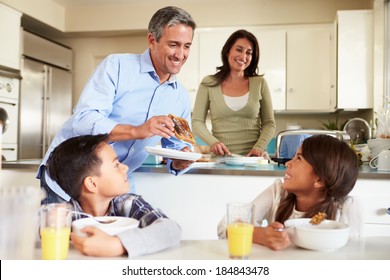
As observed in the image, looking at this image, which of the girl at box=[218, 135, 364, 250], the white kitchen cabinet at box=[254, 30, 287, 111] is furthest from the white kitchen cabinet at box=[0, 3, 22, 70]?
the girl at box=[218, 135, 364, 250]

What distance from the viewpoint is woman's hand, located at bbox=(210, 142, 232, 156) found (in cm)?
115

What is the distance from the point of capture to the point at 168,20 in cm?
80

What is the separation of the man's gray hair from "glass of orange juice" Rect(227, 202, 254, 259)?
43 cm

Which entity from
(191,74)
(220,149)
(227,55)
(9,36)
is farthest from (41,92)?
(220,149)

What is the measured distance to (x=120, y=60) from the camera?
89cm

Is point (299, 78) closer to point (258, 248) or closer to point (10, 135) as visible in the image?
point (10, 135)

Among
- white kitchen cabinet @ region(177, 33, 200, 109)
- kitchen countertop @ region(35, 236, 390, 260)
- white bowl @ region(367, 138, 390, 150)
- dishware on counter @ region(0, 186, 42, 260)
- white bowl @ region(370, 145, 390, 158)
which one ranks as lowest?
kitchen countertop @ region(35, 236, 390, 260)

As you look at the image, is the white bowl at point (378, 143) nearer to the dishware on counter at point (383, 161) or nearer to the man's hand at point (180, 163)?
the dishware on counter at point (383, 161)

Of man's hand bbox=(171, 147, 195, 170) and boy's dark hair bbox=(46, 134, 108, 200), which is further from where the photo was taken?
man's hand bbox=(171, 147, 195, 170)

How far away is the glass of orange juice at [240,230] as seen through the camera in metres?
0.47

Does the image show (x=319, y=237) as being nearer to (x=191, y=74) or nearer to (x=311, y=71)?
(x=191, y=74)

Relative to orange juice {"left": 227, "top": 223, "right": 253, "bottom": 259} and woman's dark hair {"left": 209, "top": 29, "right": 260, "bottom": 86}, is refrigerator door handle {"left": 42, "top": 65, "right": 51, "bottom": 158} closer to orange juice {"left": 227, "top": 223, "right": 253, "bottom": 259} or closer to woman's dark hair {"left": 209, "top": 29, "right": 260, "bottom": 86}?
woman's dark hair {"left": 209, "top": 29, "right": 260, "bottom": 86}

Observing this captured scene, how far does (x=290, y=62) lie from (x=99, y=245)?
6.52ft

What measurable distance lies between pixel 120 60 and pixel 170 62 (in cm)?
12
